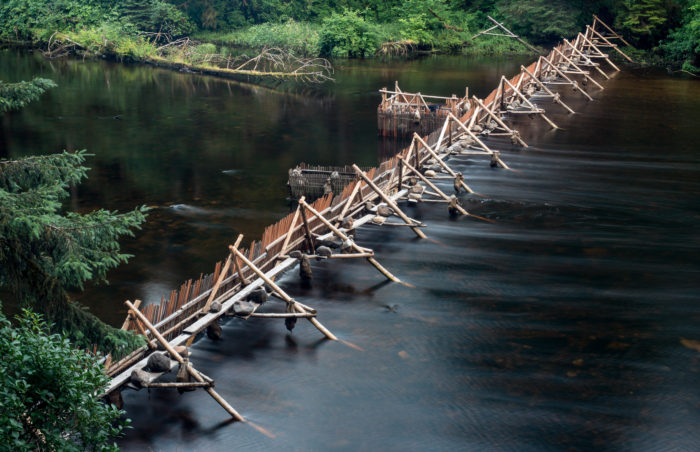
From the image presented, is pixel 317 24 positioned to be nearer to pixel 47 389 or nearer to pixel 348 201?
pixel 348 201

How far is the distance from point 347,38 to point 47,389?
59.9 metres

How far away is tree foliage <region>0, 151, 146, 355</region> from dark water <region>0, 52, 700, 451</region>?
2.42 meters

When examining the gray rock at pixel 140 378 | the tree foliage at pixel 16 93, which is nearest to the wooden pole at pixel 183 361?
the gray rock at pixel 140 378

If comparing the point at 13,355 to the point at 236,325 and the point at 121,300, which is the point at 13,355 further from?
the point at 121,300

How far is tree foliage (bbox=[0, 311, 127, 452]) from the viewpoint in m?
7.80

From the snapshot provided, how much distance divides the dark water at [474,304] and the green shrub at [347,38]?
3227 cm

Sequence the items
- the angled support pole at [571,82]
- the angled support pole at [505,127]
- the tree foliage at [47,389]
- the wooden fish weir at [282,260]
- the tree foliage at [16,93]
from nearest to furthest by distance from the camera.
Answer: the tree foliage at [47,389] → the tree foliage at [16,93] → the wooden fish weir at [282,260] → the angled support pole at [505,127] → the angled support pole at [571,82]

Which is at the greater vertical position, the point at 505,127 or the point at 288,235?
the point at 505,127

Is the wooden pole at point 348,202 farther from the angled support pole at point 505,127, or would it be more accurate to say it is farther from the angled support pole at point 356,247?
the angled support pole at point 505,127

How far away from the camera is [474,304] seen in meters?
15.4

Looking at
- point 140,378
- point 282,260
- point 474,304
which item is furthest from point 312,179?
point 140,378

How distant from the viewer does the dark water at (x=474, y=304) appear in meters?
11.5

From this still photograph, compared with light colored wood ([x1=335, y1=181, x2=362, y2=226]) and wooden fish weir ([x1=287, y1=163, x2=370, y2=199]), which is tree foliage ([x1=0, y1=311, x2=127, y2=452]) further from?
wooden fish weir ([x1=287, y1=163, x2=370, y2=199])

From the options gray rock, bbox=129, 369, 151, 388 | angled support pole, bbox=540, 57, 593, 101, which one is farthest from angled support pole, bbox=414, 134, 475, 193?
angled support pole, bbox=540, 57, 593, 101
